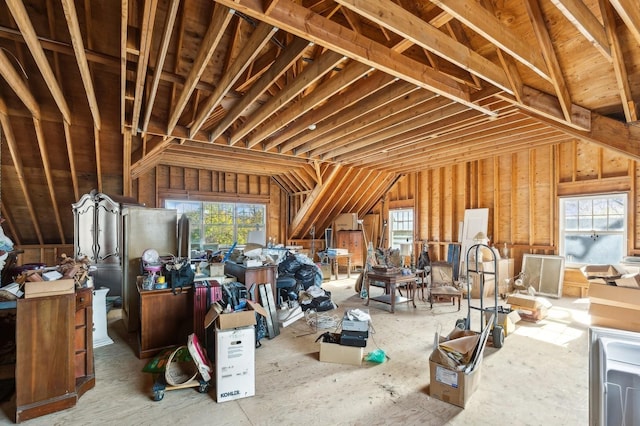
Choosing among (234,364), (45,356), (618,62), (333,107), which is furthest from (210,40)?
(618,62)

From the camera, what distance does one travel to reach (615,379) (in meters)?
1.41

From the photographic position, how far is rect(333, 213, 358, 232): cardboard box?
9.39m

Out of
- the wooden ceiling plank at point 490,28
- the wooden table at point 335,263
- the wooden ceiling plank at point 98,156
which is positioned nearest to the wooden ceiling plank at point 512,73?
the wooden ceiling plank at point 490,28

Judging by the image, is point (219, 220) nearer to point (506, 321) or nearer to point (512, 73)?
point (506, 321)

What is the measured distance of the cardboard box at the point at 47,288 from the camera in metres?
2.32

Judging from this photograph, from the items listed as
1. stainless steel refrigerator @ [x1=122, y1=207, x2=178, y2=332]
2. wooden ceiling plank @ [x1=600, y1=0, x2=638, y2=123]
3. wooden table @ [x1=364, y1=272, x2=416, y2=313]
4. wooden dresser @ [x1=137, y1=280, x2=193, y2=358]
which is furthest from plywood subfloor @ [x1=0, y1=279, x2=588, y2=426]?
wooden ceiling plank @ [x1=600, y1=0, x2=638, y2=123]

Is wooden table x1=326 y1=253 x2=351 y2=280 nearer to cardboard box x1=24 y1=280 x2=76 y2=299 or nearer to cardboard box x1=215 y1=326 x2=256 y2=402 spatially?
cardboard box x1=215 y1=326 x2=256 y2=402

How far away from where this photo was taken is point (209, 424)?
2.21m

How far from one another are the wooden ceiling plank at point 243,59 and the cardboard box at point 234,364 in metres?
2.36

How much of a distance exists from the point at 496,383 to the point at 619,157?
5.05m

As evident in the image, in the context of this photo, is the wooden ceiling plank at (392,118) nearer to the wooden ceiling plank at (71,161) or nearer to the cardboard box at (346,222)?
the cardboard box at (346,222)

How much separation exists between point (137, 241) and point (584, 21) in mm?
5260

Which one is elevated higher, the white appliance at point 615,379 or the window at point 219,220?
the window at point 219,220

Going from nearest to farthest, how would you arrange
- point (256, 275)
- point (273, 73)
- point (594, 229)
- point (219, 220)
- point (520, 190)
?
point (273, 73)
point (256, 275)
point (594, 229)
point (520, 190)
point (219, 220)
